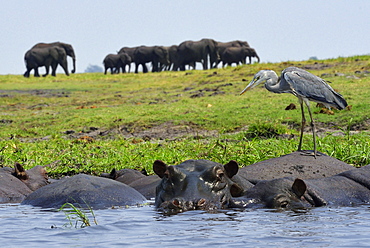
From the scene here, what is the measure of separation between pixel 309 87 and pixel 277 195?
2.31 meters

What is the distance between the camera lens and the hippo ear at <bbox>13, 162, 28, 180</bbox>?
789 cm

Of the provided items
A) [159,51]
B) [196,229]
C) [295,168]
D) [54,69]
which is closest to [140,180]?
[295,168]

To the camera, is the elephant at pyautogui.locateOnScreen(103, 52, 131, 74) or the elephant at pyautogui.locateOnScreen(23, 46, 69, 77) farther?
the elephant at pyautogui.locateOnScreen(103, 52, 131, 74)

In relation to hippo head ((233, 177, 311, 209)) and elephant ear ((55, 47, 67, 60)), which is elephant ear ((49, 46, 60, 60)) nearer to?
elephant ear ((55, 47, 67, 60))

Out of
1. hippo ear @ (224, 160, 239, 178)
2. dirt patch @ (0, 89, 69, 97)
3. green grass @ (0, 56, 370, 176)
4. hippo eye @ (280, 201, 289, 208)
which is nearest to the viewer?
hippo eye @ (280, 201, 289, 208)

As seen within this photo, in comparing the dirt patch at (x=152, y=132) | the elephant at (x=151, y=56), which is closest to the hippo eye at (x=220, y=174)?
the dirt patch at (x=152, y=132)

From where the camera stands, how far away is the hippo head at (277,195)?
19.8 feet

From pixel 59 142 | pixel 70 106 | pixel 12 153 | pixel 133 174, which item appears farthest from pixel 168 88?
pixel 133 174

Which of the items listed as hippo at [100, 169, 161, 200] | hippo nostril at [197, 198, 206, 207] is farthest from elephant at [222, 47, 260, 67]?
hippo nostril at [197, 198, 206, 207]

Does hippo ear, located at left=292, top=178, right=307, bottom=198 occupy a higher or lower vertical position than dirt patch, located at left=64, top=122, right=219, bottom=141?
higher

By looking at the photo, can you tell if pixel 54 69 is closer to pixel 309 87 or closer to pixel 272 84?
pixel 272 84

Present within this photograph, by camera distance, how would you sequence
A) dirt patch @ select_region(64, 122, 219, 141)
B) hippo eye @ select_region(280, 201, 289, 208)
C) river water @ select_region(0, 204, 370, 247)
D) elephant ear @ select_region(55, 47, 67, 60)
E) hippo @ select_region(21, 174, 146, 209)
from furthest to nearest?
elephant ear @ select_region(55, 47, 67, 60) → dirt patch @ select_region(64, 122, 219, 141) → hippo @ select_region(21, 174, 146, 209) → hippo eye @ select_region(280, 201, 289, 208) → river water @ select_region(0, 204, 370, 247)

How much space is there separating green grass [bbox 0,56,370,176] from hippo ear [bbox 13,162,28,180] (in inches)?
53.4

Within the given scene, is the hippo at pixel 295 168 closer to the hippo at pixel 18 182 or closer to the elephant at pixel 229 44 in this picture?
the hippo at pixel 18 182
